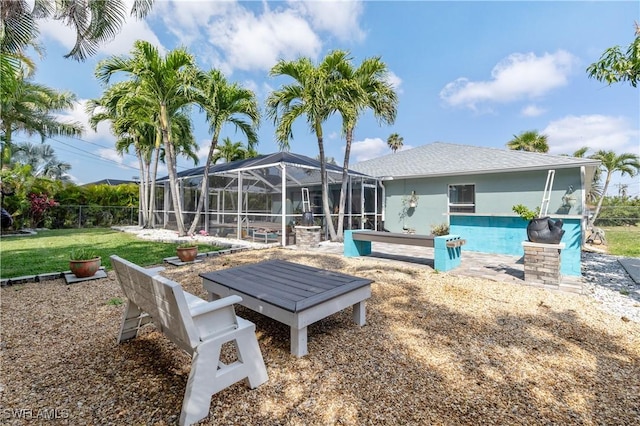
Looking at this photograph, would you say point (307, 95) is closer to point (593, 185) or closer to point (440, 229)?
point (440, 229)

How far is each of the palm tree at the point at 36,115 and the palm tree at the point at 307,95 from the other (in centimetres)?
1136

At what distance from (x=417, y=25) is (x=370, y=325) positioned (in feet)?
31.2

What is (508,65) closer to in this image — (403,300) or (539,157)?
(539,157)

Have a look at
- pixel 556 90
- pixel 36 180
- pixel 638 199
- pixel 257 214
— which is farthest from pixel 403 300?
pixel 638 199

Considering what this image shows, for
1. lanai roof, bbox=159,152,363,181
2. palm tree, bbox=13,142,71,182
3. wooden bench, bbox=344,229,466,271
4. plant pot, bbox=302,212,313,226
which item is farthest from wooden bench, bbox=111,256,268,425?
palm tree, bbox=13,142,71,182

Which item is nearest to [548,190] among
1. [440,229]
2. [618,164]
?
[440,229]

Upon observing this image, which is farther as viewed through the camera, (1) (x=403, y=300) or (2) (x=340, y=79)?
(2) (x=340, y=79)

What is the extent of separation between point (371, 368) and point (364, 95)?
27.3 ft

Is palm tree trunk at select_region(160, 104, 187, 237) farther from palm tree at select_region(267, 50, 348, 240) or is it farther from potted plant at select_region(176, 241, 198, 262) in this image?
potted plant at select_region(176, 241, 198, 262)

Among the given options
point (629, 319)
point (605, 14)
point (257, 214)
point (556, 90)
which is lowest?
point (629, 319)

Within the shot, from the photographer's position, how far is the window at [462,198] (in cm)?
1097

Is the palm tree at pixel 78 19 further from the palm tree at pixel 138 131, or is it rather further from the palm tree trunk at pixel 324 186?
the palm tree trunk at pixel 324 186

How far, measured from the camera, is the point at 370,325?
10.7 feet

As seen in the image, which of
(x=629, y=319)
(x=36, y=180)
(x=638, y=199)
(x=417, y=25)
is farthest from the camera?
(x=638, y=199)
